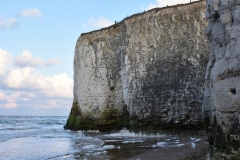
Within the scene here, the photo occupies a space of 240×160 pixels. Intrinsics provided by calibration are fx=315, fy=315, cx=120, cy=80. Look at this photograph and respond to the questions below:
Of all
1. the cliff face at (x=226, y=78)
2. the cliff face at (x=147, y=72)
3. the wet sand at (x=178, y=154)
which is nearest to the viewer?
the cliff face at (x=226, y=78)

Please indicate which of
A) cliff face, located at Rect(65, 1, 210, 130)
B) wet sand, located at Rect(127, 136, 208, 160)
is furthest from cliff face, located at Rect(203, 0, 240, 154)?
cliff face, located at Rect(65, 1, 210, 130)

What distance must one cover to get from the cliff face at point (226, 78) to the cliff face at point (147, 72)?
9.97 meters

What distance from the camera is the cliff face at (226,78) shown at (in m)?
6.78

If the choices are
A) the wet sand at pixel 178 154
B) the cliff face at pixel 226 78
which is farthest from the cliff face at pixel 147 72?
the cliff face at pixel 226 78

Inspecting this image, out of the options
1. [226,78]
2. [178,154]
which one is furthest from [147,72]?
[226,78]

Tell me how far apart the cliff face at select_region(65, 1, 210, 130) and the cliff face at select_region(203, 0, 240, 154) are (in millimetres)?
9966

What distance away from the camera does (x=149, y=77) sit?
19.9 metres

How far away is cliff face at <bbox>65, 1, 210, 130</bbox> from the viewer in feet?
59.3

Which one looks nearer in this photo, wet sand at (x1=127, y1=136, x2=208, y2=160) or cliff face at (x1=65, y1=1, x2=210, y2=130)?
wet sand at (x1=127, y1=136, x2=208, y2=160)

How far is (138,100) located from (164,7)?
627cm

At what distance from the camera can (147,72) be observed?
20.2 m

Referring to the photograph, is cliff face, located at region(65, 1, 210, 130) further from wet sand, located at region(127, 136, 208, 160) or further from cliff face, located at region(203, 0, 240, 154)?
cliff face, located at region(203, 0, 240, 154)

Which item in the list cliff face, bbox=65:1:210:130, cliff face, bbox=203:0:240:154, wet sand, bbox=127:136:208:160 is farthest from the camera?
cliff face, bbox=65:1:210:130

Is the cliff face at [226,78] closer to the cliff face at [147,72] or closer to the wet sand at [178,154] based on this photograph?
the wet sand at [178,154]
